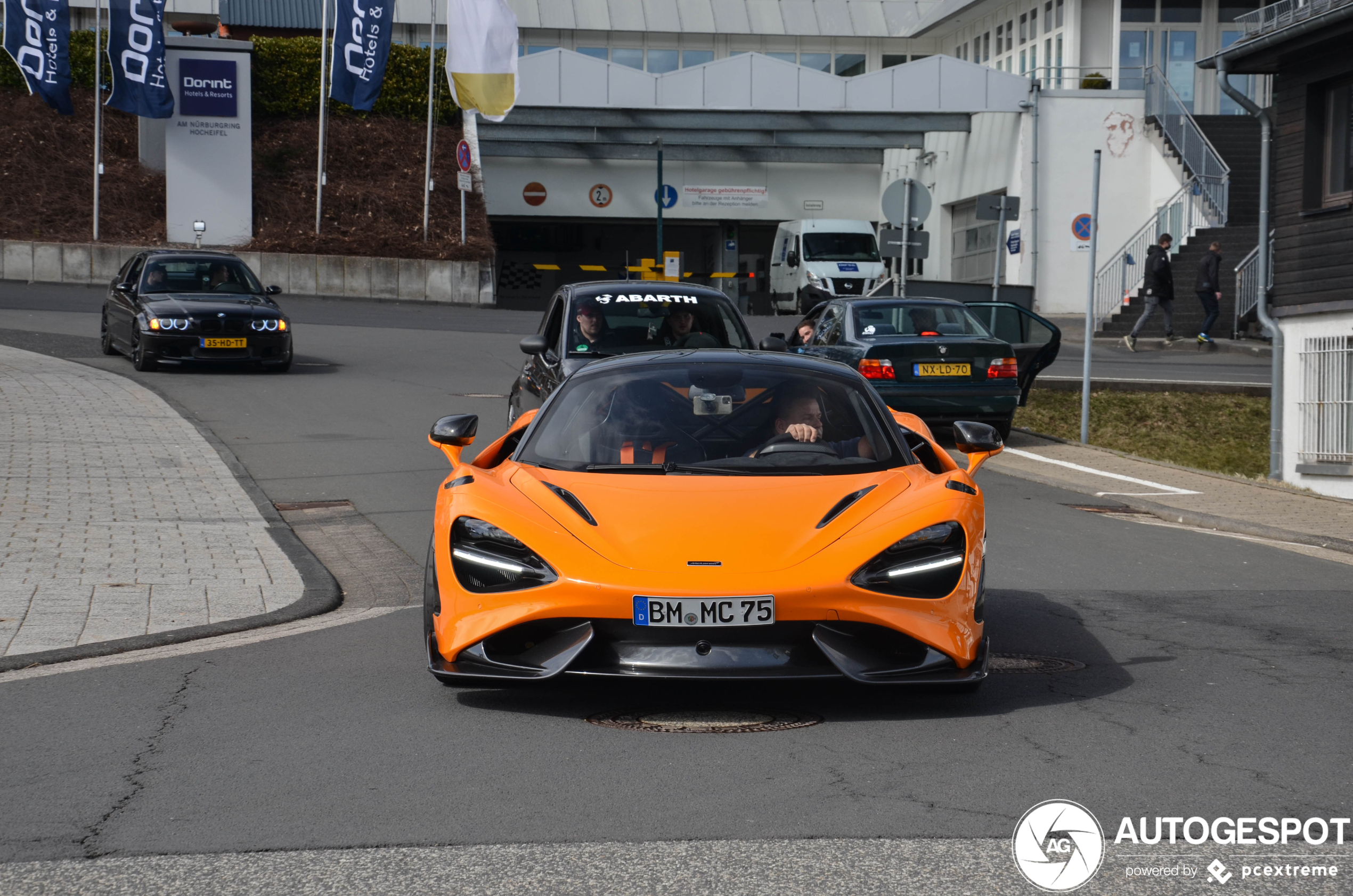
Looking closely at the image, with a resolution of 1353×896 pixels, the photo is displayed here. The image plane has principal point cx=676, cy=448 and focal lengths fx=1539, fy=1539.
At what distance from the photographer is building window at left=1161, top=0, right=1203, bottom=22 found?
41.9 meters

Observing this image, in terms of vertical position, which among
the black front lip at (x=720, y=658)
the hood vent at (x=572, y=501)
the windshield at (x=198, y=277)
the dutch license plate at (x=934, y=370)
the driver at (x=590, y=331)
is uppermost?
the windshield at (x=198, y=277)

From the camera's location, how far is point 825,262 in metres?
39.2

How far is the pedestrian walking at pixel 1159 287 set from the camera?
29.4 m

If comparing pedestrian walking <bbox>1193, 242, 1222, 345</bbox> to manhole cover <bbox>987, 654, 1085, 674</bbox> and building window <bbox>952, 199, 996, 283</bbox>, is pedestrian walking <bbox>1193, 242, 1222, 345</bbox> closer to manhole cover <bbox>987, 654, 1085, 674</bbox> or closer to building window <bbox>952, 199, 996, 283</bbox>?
building window <bbox>952, 199, 996, 283</bbox>

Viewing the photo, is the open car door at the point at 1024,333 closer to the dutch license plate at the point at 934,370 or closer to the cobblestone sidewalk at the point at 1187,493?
the cobblestone sidewalk at the point at 1187,493

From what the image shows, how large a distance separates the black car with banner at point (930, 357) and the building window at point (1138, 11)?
90.7 feet

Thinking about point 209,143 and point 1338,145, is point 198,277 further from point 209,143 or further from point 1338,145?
point 209,143

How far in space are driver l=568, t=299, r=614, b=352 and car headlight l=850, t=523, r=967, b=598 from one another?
23.8 ft

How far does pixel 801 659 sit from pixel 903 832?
3.82ft

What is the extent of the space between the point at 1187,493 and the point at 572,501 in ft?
32.6

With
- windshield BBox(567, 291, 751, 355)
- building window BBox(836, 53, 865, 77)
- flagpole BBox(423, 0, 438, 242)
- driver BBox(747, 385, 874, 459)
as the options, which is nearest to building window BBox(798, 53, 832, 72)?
building window BBox(836, 53, 865, 77)

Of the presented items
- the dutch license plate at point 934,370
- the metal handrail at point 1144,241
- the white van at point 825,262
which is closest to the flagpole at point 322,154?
the white van at point 825,262

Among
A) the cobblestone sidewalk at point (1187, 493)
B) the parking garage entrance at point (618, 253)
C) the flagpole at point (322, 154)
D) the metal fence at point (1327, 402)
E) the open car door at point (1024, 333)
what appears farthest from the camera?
the parking garage entrance at point (618, 253)

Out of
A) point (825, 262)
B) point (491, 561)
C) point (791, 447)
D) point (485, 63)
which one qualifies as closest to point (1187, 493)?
point (791, 447)
